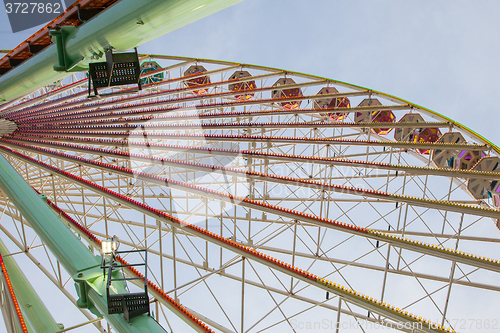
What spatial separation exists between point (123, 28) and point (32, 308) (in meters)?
9.87

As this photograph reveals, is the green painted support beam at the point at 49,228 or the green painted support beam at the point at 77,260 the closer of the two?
the green painted support beam at the point at 77,260

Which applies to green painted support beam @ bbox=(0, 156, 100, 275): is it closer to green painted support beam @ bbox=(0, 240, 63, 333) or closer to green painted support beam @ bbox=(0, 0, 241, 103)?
green painted support beam @ bbox=(0, 240, 63, 333)

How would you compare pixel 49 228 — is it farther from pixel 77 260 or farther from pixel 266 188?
pixel 266 188

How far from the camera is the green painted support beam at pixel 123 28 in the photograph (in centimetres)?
569

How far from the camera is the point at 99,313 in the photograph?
6.48 m

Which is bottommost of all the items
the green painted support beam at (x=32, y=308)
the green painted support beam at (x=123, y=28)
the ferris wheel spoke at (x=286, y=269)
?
the green painted support beam at (x=32, y=308)

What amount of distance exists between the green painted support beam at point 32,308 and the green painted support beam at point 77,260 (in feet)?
8.94

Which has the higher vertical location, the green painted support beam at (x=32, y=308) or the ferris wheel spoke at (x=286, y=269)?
the ferris wheel spoke at (x=286, y=269)

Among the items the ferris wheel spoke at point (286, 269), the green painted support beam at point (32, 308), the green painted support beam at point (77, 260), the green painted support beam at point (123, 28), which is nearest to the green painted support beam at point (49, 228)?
the green painted support beam at point (77, 260)

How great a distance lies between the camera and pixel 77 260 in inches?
276

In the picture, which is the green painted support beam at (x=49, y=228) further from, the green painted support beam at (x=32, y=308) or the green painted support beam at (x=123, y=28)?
the green painted support beam at (x=123, y=28)

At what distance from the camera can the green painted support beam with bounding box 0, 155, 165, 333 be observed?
5.95 m

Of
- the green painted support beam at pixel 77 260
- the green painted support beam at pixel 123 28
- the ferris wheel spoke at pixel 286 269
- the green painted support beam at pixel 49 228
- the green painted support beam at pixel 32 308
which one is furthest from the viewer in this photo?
the green painted support beam at pixel 32 308

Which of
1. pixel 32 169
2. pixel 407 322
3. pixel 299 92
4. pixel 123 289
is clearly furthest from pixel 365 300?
pixel 32 169
